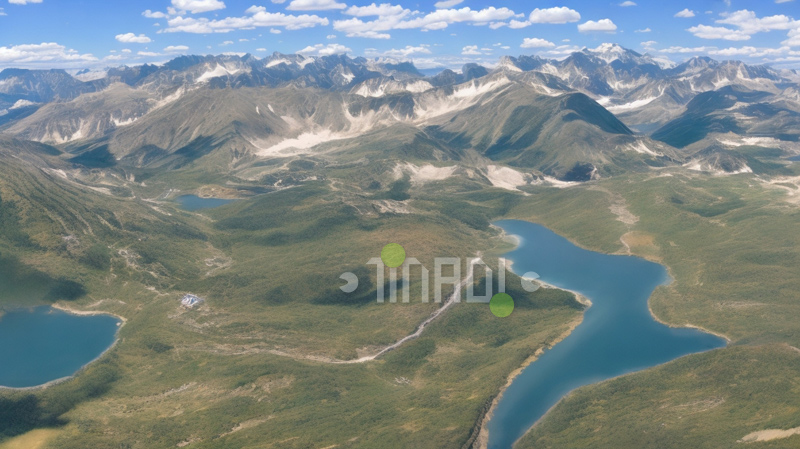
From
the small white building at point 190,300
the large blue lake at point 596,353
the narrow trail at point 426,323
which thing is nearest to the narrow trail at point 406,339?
the narrow trail at point 426,323

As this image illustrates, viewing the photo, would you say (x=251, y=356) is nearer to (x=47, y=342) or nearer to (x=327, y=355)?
(x=327, y=355)

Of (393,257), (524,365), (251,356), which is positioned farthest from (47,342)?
(524,365)

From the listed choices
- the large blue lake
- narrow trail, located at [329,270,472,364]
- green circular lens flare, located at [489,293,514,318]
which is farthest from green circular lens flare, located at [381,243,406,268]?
the large blue lake

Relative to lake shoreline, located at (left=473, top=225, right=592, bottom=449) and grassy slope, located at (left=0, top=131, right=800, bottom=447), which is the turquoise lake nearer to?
grassy slope, located at (left=0, top=131, right=800, bottom=447)

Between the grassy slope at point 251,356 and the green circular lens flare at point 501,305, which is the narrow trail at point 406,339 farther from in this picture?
the green circular lens flare at point 501,305

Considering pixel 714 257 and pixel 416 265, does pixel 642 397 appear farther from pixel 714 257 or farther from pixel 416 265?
pixel 714 257

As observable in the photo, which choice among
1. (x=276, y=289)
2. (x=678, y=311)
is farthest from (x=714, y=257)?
(x=276, y=289)
